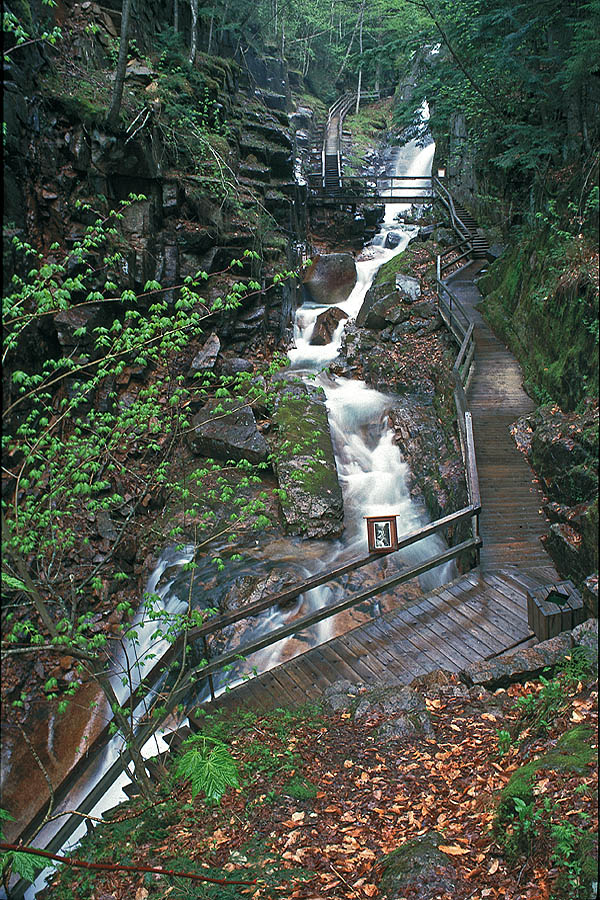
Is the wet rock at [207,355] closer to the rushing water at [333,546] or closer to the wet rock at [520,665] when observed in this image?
the rushing water at [333,546]

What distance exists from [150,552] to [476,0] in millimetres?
14692

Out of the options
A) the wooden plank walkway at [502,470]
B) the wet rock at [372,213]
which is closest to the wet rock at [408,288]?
the wooden plank walkway at [502,470]

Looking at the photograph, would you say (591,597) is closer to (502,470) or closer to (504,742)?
(504,742)

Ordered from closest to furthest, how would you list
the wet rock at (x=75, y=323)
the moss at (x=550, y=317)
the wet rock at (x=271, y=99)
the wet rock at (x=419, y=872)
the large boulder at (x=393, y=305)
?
1. the wet rock at (x=419, y=872)
2. the moss at (x=550, y=317)
3. the wet rock at (x=75, y=323)
4. the large boulder at (x=393, y=305)
5. the wet rock at (x=271, y=99)

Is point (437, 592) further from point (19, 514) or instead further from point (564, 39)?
point (564, 39)

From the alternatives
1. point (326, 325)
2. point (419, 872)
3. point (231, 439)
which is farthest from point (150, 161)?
point (419, 872)

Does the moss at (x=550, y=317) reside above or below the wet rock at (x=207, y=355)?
above

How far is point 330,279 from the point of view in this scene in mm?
21234

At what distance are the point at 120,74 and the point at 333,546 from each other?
11.3 metres

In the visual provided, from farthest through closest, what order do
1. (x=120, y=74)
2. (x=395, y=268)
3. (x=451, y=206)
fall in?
(x=451, y=206) → (x=395, y=268) → (x=120, y=74)

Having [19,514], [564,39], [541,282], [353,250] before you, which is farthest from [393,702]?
[353,250]

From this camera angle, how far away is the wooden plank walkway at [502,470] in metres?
8.28

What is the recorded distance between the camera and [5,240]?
9.81m

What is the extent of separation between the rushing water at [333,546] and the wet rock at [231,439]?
2.17 metres
